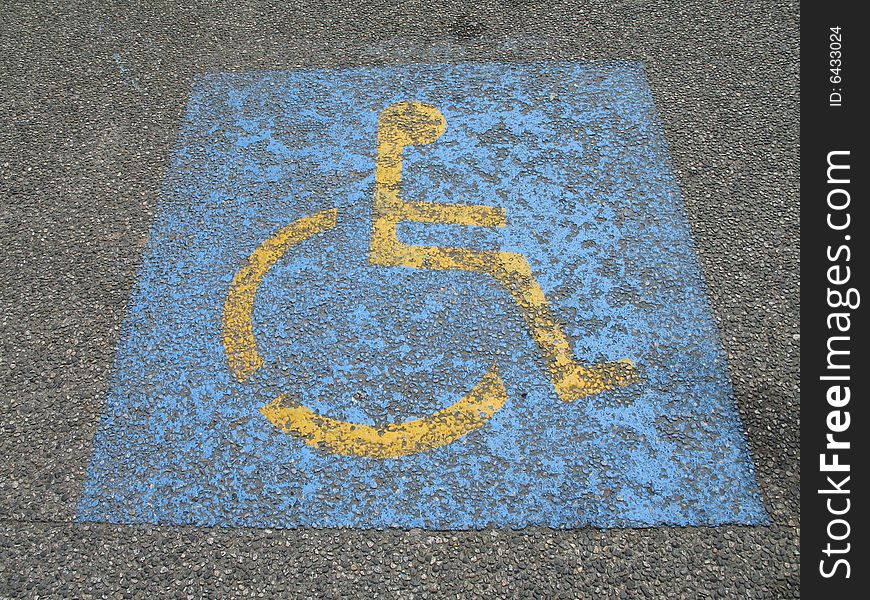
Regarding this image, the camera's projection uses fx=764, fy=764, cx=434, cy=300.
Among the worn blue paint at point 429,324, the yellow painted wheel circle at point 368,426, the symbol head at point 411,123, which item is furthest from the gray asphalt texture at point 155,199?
the symbol head at point 411,123

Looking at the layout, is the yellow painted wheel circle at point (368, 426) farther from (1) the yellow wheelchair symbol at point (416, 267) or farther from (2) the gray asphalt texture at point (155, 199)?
(2) the gray asphalt texture at point (155, 199)

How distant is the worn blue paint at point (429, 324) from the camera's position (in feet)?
9.41

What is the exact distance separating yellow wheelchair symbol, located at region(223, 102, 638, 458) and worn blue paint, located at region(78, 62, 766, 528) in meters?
0.05

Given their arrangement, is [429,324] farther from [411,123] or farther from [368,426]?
[411,123]

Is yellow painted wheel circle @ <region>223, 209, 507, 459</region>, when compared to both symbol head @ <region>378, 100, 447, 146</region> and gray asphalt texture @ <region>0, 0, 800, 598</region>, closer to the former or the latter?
gray asphalt texture @ <region>0, 0, 800, 598</region>

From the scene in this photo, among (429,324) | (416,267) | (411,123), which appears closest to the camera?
(429,324)

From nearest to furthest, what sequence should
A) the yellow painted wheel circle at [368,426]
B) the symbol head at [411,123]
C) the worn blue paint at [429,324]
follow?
the worn blue paint at [429,324] < the yellow painted wheel circle at [368,426] < the symbol head at [411,123]

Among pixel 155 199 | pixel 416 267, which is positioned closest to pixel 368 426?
pixel 416 267

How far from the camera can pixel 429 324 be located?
131 inches

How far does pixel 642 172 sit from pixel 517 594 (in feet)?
7.37

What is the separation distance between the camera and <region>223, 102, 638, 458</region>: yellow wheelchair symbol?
9.91 feet

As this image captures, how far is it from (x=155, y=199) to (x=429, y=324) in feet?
5.36

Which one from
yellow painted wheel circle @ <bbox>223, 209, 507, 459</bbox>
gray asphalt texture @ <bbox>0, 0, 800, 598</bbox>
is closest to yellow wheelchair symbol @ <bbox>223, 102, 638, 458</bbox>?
yellow painted wheel circle @ <bbox>223, 209, 507, 459</bbox>

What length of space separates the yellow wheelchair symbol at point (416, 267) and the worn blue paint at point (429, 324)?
0.16 feet
